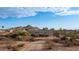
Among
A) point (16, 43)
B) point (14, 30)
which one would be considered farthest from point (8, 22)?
point (16, 43)

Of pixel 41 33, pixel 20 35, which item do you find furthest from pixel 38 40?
pixel 20 35

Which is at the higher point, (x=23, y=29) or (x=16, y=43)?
(x=23, y=29)

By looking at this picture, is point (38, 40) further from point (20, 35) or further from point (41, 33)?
point (20, 35)
